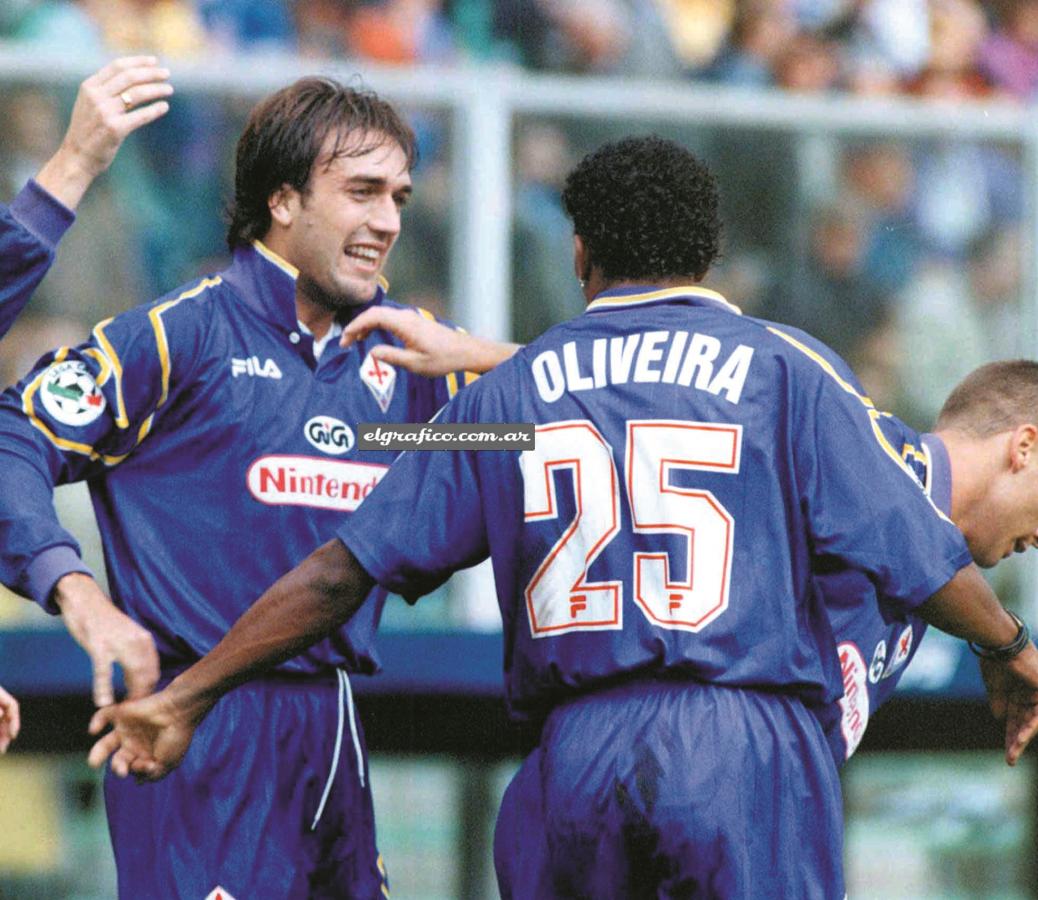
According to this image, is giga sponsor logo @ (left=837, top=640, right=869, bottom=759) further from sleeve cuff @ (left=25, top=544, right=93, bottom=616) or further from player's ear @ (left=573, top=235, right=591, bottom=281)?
sleeve cuff @ (left=25, top=544, right=93, bottom=616)

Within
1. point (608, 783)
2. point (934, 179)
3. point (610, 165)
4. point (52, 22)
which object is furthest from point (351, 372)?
point (52, 22)

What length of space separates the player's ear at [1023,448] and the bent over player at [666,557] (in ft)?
2.39

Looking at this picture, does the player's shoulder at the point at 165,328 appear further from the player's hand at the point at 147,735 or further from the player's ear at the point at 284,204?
the player's hand at the point at 147,735

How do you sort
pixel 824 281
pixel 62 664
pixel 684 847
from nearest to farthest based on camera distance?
1. pixel 684 847
2. pixel 62 664
3. pixel 824 281

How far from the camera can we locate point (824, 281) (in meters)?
7.64

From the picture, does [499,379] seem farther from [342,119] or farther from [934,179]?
[934,179]

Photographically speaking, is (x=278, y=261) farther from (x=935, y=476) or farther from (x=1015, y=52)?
(x=1015, y=52)

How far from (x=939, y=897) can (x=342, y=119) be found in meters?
5.16

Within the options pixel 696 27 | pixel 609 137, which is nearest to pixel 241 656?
pixel 609 137

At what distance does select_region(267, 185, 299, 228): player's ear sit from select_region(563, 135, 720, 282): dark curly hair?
98 cm

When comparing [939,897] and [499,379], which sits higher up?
[499,379]

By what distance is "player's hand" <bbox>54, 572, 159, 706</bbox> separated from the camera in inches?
154

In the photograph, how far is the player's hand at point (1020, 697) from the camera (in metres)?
4.13

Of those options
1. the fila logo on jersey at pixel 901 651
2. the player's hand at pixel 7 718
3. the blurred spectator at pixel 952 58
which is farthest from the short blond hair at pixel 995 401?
the blurred spectator at pixel 952 58
